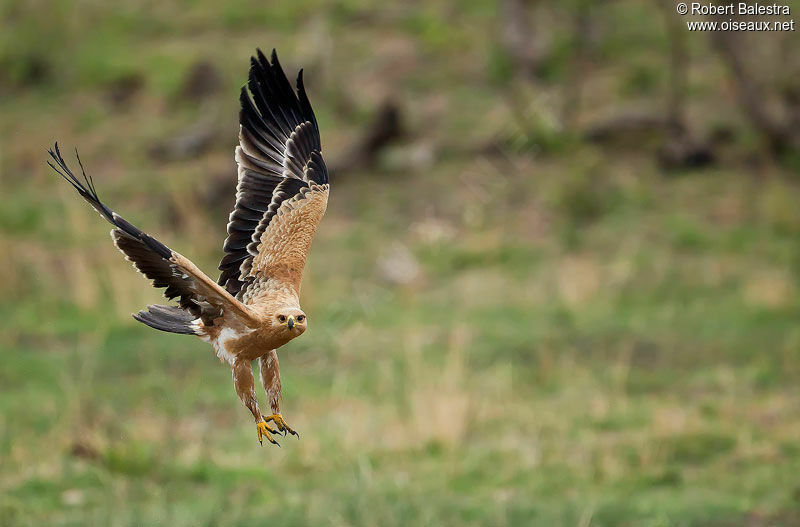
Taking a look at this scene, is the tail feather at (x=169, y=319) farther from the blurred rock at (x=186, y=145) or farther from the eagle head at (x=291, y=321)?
the blurred rock at (x=186, y=145)

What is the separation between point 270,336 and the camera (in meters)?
3.09

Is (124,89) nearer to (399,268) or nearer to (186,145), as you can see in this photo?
(186,145)

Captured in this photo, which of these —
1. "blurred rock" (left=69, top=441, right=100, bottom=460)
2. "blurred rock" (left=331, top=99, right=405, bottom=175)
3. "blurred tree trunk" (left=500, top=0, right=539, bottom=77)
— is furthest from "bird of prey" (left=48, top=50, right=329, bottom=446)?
"blurred tree trunk" (left=500, top=0, right=539, bottom=77)

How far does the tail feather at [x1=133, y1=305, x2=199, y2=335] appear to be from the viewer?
11.0 feet

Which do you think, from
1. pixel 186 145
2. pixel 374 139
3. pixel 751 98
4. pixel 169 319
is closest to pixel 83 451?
pixel 169 319

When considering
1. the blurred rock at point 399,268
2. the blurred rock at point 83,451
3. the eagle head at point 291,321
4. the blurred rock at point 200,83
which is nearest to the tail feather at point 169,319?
the eagle head at point 291,321

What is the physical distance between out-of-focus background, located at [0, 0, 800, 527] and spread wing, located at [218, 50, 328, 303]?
12.2 ft

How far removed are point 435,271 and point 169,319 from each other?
39.7ft

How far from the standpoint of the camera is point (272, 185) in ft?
14.3

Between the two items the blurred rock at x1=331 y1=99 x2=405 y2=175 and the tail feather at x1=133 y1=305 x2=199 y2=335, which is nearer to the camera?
the tail feather at x1=133 y1=305 x2=199 y2=335

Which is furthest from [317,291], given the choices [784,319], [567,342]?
[784,319]

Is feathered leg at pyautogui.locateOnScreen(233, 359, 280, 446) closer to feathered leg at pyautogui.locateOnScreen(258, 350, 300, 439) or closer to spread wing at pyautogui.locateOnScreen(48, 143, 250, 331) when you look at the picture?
feathered leg at pyautogui.locateOnScreen(258, 350, 300, 439)

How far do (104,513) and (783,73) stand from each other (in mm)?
14704

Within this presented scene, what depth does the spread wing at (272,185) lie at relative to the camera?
3795 mm
